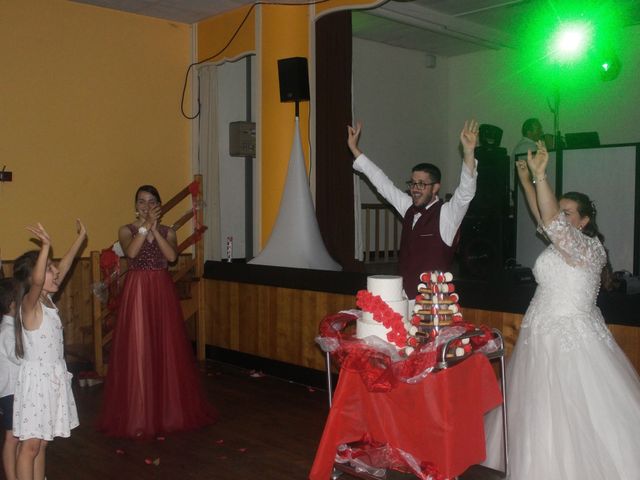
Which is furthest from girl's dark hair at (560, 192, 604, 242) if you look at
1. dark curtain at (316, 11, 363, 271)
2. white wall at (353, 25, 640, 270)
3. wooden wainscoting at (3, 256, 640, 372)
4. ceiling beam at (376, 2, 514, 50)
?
white wall at (353, 25, 640, 270)

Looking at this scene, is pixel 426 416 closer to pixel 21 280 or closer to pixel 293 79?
pixel 21 280

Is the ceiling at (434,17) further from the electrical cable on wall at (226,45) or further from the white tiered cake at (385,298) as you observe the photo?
the white tiered cake at (385,298)

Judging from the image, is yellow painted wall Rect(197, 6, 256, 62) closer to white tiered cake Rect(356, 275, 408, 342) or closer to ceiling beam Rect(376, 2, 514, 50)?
ceiling beam Rect(376, 2, 514, 50)

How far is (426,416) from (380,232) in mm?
7023

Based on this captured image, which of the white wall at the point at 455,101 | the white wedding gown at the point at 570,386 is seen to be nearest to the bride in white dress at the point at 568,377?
the white wedding gown at the point at 570,386

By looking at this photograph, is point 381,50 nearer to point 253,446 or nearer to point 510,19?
point 510,19

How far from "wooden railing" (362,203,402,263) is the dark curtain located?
2.85 m

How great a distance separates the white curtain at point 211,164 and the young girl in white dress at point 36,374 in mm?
3569

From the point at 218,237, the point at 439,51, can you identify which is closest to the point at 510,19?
the point at 439,51

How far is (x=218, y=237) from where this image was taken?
267 inches

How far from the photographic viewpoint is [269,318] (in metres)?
5.83

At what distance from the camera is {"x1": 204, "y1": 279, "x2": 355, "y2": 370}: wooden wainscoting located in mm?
5418

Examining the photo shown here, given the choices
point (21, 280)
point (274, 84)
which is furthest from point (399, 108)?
point (21, 280)

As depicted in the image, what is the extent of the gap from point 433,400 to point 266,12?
4308 millimetres
